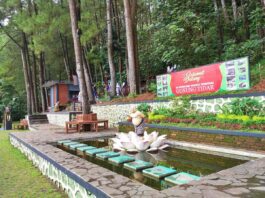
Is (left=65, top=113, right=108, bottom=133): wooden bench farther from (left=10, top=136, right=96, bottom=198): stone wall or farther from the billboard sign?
(left=10, top=136, right=96, bottom=198): stone wall

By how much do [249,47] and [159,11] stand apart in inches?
218

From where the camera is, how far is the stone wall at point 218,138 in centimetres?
527

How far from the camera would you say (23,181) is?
5055mm

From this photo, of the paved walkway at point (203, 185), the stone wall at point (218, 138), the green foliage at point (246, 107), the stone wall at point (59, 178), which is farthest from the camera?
the green foliage at point (246, 107)

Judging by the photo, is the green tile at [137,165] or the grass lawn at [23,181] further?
the green tile at [137,165]

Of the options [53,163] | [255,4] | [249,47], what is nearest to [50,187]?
[53,163]

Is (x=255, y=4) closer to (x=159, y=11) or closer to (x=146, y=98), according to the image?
(x=159, y=11)

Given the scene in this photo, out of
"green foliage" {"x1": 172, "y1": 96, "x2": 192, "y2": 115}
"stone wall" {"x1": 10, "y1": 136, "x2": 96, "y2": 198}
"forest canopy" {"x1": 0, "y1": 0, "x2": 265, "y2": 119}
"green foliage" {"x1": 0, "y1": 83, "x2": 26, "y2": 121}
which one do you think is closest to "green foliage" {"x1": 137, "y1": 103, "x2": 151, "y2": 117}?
"green foliage" {"x1": 172, "y1": 96, "x2": 192, "y2": 115}

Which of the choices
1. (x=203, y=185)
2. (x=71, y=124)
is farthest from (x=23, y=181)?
(x=71, y=124)

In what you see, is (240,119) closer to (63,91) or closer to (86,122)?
(86,122)

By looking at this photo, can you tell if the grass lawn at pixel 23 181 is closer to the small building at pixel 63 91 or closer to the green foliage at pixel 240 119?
the green foliage at pixel 240 119

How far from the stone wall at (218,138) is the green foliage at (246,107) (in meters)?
1.09

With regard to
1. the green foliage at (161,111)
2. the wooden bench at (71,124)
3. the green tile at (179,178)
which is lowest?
the green tile at (179,178)

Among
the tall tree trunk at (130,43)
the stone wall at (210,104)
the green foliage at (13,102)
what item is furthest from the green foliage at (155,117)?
the green foliage at (13,102)
